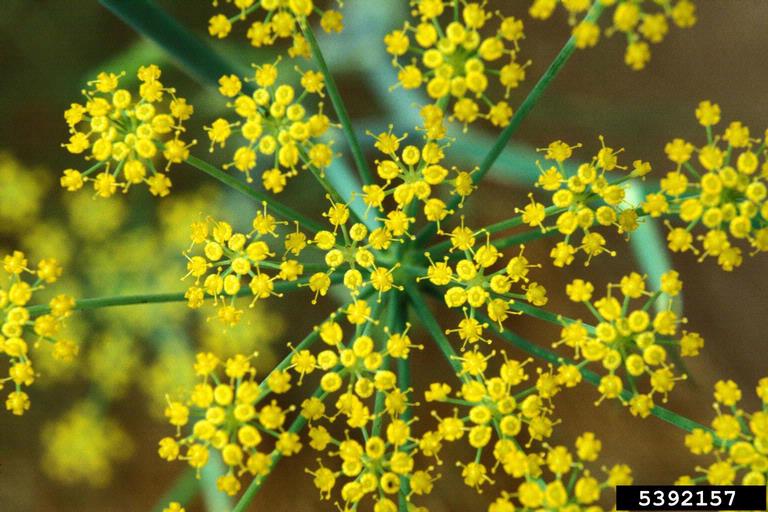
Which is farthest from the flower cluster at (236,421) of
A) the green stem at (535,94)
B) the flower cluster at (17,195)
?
the flower cluster at (17,195)

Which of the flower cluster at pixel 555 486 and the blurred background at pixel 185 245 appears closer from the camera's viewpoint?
the flower cluster at pixel 555 486

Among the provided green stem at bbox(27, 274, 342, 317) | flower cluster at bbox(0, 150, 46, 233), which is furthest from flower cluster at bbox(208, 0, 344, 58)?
flower cluster at bbox(0, 150, 46, 233)

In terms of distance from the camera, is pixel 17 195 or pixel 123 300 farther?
pixel 17 195

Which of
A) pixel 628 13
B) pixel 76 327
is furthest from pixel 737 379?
pixel 76 327

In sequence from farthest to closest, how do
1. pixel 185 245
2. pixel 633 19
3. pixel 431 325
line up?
1. pixel 185 245
2. pixel 431 325
3. pixel 633 19

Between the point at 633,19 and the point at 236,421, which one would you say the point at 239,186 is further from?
the point at 633,19

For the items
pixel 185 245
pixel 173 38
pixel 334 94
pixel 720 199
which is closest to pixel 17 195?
pixel 185 245

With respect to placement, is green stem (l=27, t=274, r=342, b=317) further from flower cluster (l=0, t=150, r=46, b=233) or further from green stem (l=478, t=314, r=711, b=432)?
flower cluster (l=0, t=150, r=46, b=233)

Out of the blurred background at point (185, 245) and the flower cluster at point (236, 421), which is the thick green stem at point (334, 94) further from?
the blurred background at point (185, 245)
